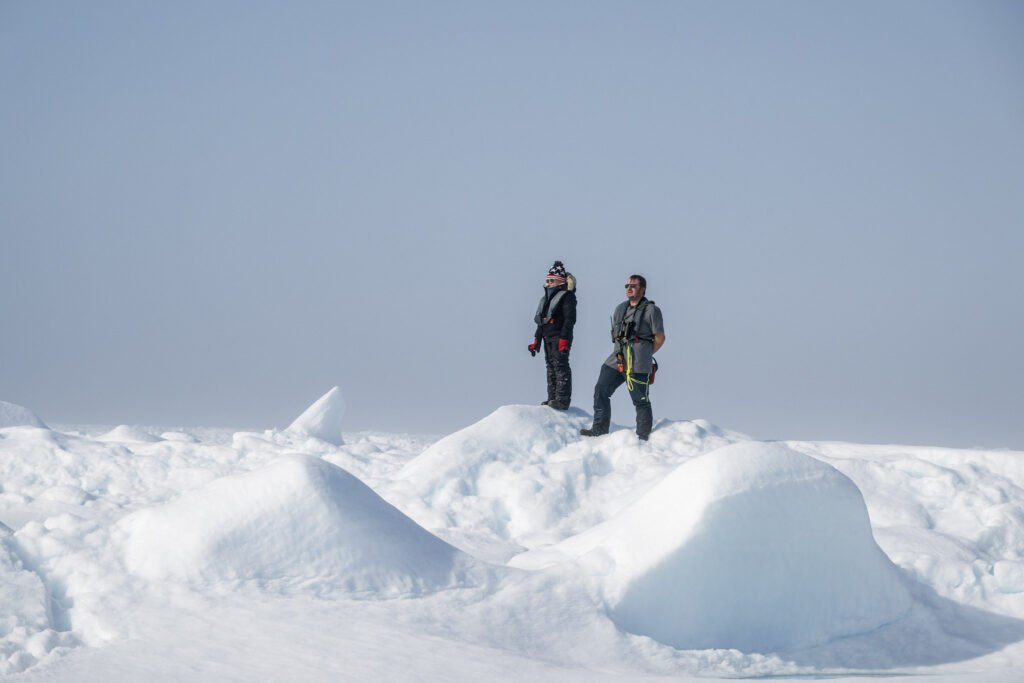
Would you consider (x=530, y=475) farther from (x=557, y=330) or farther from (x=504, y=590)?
(x=504, y=590)

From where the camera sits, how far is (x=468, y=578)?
17.1 ft

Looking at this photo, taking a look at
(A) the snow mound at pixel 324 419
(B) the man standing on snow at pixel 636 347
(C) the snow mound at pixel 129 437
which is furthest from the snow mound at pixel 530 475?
(C) the snow mound at pixel 129 437

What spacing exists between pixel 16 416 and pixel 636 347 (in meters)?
10.7

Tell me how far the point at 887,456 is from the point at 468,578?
6626 millimetres

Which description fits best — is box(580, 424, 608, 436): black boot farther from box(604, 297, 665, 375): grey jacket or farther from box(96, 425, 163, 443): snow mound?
box(96, 425, 163, 443): snow mound

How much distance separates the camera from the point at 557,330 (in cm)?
1142

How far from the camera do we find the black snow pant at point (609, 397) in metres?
10.5

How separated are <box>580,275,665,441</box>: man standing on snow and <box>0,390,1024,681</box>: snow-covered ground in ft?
11.2

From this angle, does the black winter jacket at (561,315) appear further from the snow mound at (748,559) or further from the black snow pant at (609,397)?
the snow mound at (748,559)

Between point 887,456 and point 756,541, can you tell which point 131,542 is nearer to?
point 756,541

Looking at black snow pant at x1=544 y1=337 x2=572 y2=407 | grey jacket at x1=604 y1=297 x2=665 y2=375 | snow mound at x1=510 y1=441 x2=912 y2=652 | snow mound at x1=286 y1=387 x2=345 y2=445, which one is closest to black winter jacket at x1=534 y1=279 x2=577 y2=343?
black snow pant at x1=544 y1=337 x2=572 y2=407

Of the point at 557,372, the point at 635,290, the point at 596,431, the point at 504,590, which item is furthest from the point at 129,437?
the point at 504,590

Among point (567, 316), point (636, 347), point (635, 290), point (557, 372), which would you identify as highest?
point (635, 290)

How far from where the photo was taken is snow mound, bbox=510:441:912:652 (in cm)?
538
